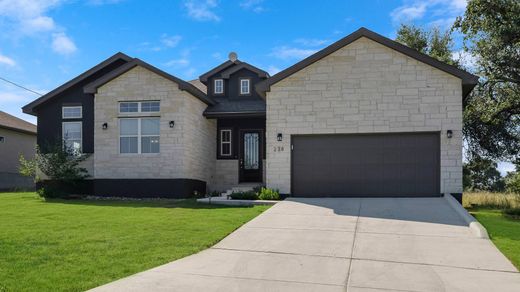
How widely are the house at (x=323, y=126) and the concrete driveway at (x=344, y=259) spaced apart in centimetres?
354

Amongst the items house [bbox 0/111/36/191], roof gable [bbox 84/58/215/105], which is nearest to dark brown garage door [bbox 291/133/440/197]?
roof gable [bbox 84/58/215/105]

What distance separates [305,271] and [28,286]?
3802 millimetres

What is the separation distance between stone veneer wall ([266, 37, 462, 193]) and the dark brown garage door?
29 centimetres

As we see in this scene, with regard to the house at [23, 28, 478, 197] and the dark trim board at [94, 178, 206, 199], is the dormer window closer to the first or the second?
the house at [23, 28, 478, 197]

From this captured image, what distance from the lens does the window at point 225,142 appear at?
21219 mm

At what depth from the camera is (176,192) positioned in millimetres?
18031

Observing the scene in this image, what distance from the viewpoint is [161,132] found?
18250 millimetres

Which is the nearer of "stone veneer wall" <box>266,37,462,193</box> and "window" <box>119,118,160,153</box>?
"stone veneer wall" <box>266,37,462,193</box>

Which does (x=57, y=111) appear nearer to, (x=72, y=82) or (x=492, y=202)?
(x=72, y=82)

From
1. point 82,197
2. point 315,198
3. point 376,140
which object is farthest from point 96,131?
point 376,140

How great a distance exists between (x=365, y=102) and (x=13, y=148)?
21588 mm

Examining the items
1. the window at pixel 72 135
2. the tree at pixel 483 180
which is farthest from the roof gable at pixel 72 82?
the tree at pixel 483 180

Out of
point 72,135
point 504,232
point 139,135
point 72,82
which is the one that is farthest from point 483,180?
point 504,232

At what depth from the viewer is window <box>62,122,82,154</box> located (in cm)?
2059
